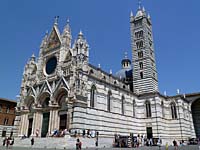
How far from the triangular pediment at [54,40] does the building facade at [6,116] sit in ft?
54.2

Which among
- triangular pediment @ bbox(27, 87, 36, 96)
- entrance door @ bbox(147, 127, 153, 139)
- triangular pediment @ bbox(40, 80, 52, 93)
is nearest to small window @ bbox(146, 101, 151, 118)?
entrance door @ bbox(147, 127, 153, 139)

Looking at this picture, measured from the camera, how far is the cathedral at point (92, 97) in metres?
24.6

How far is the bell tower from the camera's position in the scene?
36.2m

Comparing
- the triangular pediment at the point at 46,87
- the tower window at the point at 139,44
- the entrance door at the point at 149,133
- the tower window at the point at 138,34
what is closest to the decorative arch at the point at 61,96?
the triangular pediment at the point at 46,87

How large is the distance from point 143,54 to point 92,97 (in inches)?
664

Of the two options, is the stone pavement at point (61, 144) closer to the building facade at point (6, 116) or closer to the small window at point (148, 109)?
the small window at point (148, 109)

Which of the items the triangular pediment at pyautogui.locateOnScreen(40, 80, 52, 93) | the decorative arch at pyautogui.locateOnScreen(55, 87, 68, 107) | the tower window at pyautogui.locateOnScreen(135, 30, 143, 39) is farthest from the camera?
the tower window at pyautogui.locateOnScreen(135, 30, 143, 39)

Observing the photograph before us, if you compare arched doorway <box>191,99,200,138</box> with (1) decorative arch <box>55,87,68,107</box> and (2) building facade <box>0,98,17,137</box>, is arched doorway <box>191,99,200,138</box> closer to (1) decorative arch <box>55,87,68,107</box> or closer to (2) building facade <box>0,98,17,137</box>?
(1) decorative arch <box>55,87,68,107</box>

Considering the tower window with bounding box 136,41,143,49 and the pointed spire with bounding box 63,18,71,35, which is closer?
the pointed spire with bounding box 63,18,71,35

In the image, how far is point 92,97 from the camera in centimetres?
2584

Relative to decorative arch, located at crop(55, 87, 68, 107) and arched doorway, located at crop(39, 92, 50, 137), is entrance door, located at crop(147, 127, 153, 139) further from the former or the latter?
arched doorway, located at crop(39, 92, 50, 137)

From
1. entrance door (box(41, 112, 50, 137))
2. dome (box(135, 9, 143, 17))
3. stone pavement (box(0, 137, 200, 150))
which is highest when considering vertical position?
dome (box(135, 9, 143, 17))

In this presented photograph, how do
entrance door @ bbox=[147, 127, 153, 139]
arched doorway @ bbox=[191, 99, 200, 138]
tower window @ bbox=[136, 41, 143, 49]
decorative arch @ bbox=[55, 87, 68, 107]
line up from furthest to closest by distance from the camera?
arched doorway @ bbox=[191, 99, 200, 138] < tower window @ bbox=[136, 41, 143, 49] < entrance door @ bbox=[147, 127, 153, 139] < decorative arch @ bbox=[55, 87, 68, 107]

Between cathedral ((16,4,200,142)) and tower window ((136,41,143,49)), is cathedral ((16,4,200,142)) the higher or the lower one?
the lower one
